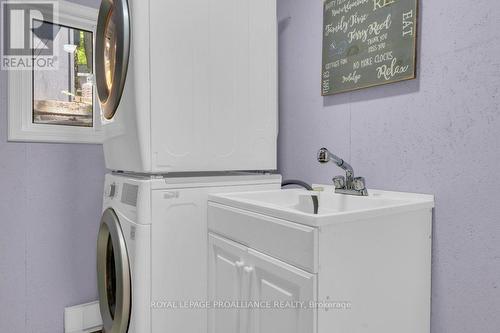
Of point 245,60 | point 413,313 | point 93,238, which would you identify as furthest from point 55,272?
point 413,313

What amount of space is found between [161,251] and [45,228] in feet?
3.62

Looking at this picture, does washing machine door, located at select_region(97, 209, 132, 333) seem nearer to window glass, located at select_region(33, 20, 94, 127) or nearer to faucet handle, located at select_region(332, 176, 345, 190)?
window glass, located at select_region(33, 20, 94, 127)

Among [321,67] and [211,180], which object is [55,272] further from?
[321,67]

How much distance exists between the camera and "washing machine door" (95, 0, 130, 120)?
139 cm

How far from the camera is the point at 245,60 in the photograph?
1683 millimetres

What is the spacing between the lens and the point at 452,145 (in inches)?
50.3

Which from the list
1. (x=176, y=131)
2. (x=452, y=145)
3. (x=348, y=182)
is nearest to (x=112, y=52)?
(x=176, y=131)

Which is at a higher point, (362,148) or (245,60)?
(245,60)

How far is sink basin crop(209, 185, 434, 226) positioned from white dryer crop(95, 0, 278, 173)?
0.59 feet

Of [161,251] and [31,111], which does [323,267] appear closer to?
[161,251]

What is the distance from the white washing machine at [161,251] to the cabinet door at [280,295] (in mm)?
364

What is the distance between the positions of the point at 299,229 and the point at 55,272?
1.83m

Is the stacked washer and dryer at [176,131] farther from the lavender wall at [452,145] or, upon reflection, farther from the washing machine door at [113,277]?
the lavender wall at [452,145]

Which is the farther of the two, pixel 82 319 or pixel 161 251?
pixel 82 319
